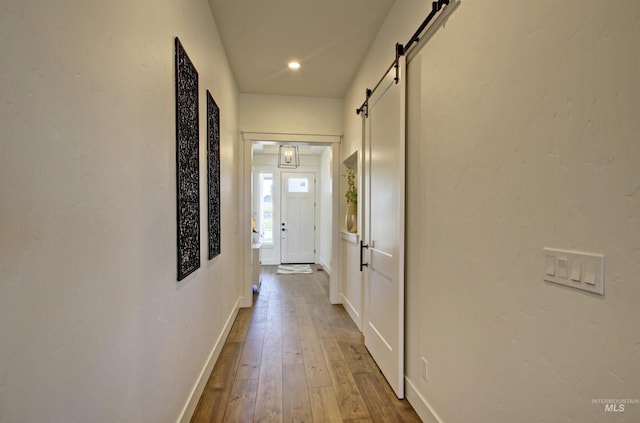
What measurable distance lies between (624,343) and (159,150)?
1757 mm

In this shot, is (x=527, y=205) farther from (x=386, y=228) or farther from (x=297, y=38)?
(x=297, y=38)

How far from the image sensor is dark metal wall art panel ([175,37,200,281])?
1.62 metres

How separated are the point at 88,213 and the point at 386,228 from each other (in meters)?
1.83

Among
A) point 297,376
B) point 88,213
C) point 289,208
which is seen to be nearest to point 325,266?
point 289,208

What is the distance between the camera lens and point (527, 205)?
1.07m

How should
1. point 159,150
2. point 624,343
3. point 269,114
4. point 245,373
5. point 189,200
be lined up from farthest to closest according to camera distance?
point 269,114 → point 245,373 → point 189,200 → point 159,150 → point 624,343

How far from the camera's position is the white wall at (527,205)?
0.79m

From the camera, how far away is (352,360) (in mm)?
2594

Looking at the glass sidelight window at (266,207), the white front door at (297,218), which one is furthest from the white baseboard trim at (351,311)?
the glass sidelight window at (266,207)

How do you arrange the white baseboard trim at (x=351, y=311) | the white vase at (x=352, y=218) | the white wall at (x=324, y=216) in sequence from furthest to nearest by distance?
1. the white wall at (x=324, y=216)
2. the white vase at (x=352, y=218)
3. the white baseboard trim at (x=351, y=311)

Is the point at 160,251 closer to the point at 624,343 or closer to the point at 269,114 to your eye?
the point at 624,343

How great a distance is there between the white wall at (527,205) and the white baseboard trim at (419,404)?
3cm

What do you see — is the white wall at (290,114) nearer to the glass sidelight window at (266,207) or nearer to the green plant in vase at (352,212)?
the green plant in vase at (352,212)

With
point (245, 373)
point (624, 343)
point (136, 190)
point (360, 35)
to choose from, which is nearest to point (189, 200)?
point (136, 190)
